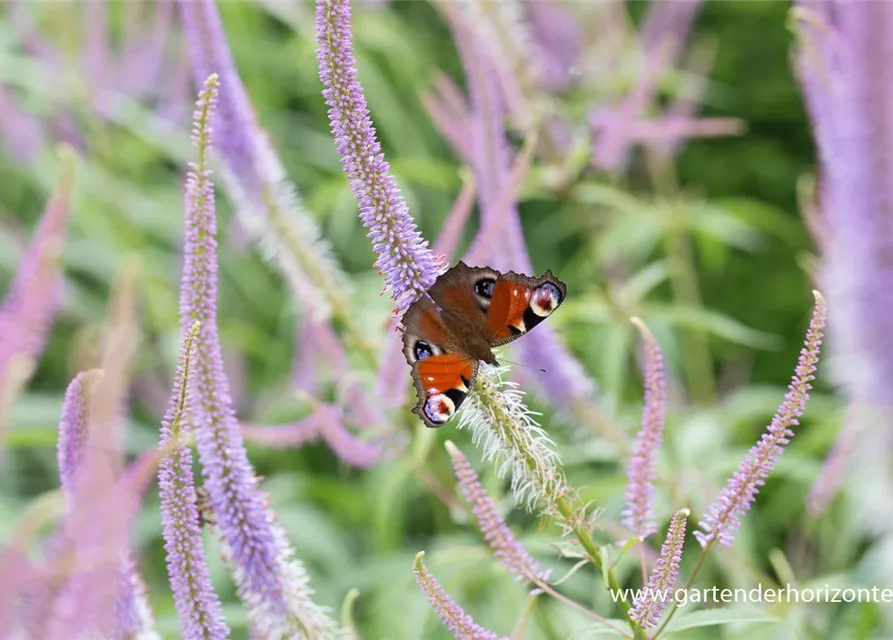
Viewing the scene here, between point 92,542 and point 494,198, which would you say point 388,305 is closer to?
point 494,198

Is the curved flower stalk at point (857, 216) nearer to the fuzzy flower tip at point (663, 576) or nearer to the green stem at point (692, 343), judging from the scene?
the fuzzy flower tip at point (663, 576)

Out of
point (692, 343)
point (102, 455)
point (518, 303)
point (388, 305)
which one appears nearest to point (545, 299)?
point (518, 303)

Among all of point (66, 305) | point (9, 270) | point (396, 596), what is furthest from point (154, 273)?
point (396, 596)

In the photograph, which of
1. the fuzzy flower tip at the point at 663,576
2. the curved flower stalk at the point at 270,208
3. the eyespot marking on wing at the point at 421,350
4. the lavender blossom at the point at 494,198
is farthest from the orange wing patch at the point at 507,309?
the curved flower stalk at the point at 270,208

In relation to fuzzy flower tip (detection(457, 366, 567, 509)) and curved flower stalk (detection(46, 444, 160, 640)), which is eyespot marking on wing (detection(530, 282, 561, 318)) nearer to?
fuzzy flower tip (detection(457, 366, 567, 509))

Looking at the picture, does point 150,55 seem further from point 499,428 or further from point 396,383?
point 499,428

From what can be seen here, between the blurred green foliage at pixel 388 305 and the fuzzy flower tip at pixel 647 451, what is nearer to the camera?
the fuzzy flower tip at pixel 647 451
